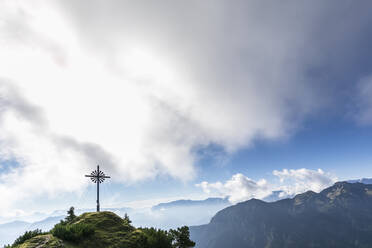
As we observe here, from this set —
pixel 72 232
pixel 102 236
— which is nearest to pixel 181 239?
pixel 102 236

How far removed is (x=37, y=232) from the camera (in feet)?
71.6

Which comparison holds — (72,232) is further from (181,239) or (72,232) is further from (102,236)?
(181,239)

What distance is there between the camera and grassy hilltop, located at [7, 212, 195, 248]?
1891cm

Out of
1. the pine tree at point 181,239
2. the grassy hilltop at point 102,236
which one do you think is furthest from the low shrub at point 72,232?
the pine tree at point 181,239

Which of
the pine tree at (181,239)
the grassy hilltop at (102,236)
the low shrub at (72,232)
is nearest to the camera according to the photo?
the grassy hilltop at (102,236)

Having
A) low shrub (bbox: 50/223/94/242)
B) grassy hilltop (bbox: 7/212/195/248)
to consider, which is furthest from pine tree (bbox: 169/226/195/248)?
low shrub (bbox: 50/223/94/242)

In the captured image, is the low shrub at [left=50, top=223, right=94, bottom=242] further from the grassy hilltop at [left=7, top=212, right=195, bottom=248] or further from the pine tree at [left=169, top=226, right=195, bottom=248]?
the pine tree at [left=169, top=226, right=195, bottom=248]

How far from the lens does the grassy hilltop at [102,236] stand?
18.9 meters

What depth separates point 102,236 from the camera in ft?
75.3

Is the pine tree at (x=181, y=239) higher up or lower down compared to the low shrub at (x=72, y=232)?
lower down

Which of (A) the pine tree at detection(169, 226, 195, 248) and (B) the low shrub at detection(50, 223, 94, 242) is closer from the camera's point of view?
(B) the low shrub at detection(50, 223, 94, 242)

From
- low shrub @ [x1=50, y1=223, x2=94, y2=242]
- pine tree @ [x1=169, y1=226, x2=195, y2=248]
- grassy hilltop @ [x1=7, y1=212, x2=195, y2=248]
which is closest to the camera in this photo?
grassy hilltop @ [x1=7, y1=212, x2=195, y2=248]

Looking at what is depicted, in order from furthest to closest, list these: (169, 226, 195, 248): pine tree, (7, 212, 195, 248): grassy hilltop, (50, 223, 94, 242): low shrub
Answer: (169, 226, 195, 248): pine tree → (50, 223, 94, 242): low shrub → (7, 212, 195, 248): grassy hilltop

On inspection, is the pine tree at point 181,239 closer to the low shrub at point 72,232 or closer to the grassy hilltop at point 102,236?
the grassy hilltop at point 102,236
